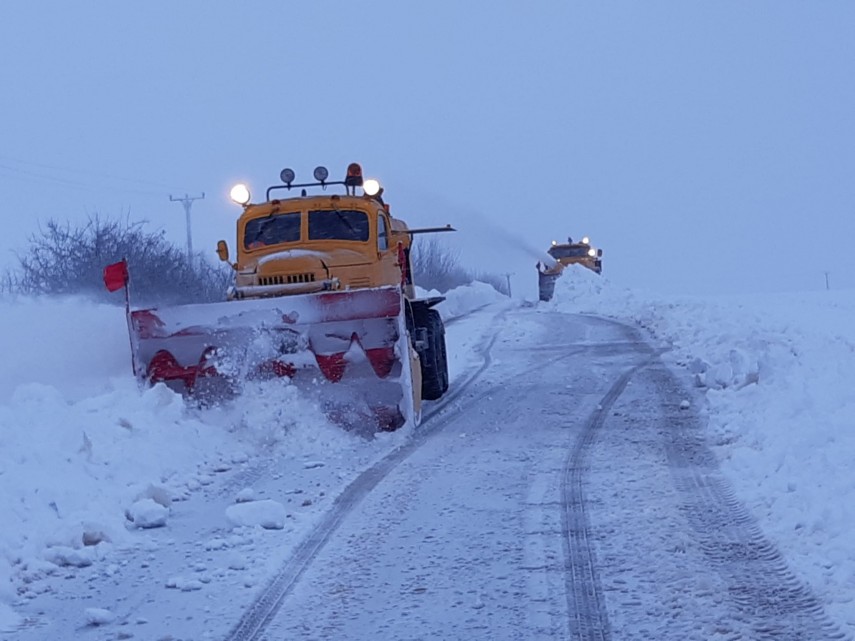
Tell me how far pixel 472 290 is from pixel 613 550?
31.3 meters

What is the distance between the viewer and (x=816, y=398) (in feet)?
24.2

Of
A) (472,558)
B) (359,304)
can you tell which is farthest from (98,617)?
(359,304)

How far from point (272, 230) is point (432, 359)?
2284mm

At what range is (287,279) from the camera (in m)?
10.0

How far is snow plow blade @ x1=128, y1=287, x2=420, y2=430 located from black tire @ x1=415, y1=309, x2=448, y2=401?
2.46 m

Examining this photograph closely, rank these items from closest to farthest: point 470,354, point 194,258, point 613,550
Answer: point 613,550, point 470,354, point 194,258

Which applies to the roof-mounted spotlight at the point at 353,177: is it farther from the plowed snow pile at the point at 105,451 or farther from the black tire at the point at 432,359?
the plowed snow pile at the point at 105,451

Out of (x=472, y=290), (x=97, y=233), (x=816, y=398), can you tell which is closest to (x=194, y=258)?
(x=97, y=233)

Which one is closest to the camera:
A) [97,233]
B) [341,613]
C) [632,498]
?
[341,613]

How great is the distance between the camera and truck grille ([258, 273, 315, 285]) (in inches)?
392

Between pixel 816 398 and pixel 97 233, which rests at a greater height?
pixel 97 233

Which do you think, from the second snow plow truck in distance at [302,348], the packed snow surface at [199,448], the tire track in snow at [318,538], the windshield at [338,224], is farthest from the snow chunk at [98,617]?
the windshield at [338,224]

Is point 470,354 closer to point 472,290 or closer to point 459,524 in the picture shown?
point 459,524

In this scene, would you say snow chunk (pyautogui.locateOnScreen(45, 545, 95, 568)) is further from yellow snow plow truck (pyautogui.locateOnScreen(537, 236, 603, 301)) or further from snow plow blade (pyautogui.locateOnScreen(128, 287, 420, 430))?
yellow snow plow truck (pyautogui.locateOnScreen(537, 236, 603, 301))
